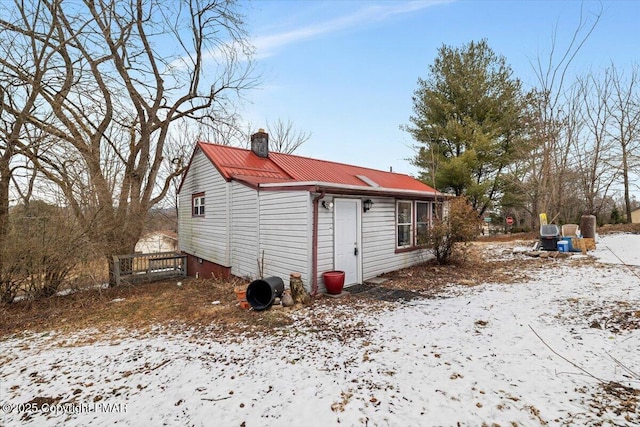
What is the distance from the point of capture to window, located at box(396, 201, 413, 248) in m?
8.92

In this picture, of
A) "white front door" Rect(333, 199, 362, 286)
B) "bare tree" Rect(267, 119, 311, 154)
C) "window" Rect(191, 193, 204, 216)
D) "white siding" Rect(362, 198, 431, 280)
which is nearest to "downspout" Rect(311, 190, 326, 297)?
"white front door" Rect(333, 199, 362, 286)

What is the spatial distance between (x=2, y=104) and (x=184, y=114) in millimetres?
6406

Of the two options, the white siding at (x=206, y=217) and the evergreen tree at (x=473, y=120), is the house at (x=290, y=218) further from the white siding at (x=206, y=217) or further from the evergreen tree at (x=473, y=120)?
the evergreen tree at (x=473, y=120)

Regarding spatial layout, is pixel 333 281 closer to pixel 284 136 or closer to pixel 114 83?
pixel 114 83

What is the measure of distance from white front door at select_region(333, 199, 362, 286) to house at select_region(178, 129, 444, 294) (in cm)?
2

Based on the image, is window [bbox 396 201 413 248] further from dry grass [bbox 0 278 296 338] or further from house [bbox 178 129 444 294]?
dry grass [bbox 0 278 296 338]

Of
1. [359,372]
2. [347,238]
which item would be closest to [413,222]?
[347,238]

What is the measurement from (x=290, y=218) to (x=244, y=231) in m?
2.13

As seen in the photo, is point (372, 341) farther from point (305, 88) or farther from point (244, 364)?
point (305, 88)

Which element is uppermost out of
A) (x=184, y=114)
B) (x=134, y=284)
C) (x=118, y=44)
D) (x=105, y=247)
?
(x=118, y=44)

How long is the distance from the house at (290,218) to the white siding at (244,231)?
0.03 meters

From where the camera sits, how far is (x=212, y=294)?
24.8 feet

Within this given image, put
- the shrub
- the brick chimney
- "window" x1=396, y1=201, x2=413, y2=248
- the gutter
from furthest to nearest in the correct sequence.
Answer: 1. the brick chimney
2. "window" x1=396, y1=201, x2=413, y2=248
3. the shrub
4. the gutter

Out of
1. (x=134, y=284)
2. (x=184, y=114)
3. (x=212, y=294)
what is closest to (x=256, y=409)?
(x=212, y=294)
